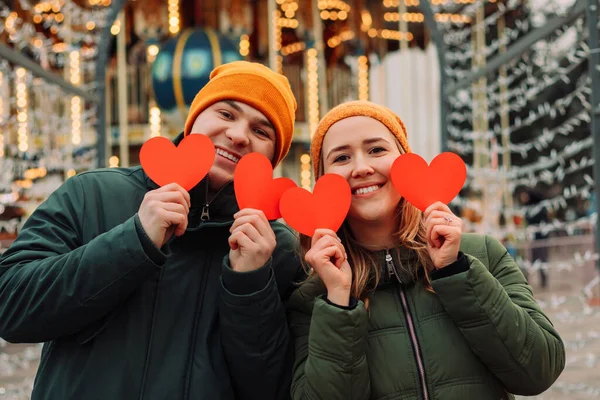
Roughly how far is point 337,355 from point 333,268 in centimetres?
22

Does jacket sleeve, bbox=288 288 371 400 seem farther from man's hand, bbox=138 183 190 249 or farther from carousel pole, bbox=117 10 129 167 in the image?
carousel pole, bbox=117 10 129 167

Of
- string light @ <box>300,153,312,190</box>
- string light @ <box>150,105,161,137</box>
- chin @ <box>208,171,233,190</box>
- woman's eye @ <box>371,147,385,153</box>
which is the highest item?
woman's eye @ <box>371,147,385,153</box>

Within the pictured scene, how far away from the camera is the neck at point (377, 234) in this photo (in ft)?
6.07

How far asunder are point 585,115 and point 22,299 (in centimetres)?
348

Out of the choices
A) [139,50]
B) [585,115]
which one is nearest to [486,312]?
[585,115]

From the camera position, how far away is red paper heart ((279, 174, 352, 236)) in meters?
1.73

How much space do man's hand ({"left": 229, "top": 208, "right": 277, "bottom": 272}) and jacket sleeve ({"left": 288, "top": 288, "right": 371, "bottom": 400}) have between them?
0.64 feet

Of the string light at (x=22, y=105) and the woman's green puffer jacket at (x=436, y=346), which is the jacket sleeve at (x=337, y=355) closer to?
the woman's green puffer jacket at (x=436, y=346)

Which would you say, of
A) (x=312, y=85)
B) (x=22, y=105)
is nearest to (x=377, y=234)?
(x=22, y=105)

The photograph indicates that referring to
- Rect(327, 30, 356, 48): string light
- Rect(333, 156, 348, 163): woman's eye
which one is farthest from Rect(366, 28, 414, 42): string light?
Rect(333, 156, 348, 163): woman's eye

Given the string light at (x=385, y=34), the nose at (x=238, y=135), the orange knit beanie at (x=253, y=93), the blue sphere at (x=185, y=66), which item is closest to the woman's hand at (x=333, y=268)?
the nose at (x=238, y=135)

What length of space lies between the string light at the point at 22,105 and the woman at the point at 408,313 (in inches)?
134

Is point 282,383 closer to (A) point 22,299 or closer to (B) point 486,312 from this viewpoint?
(B) point 486,312

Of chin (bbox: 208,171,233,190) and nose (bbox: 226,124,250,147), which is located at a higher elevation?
nose (bbox: 226,124,250,147)
